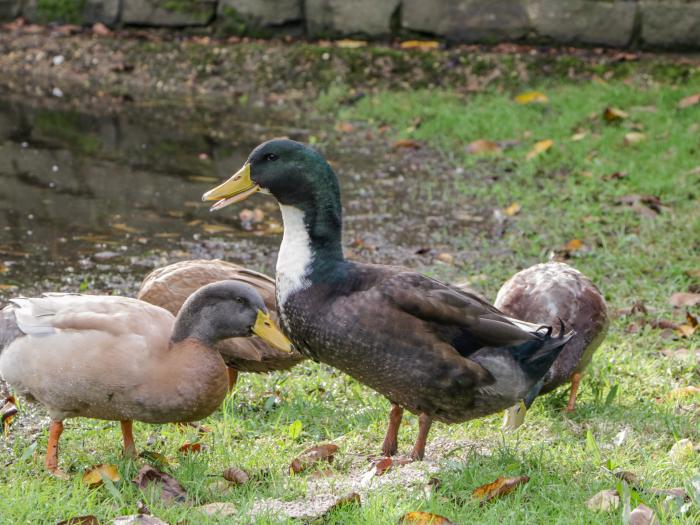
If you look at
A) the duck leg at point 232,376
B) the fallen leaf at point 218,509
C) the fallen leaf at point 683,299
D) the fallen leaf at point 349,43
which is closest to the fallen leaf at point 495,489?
the fallen leaf at point 218,509

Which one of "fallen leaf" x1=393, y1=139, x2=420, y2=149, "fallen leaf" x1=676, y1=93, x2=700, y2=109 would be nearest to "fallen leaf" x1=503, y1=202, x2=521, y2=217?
"fallen leaf" x1=393, y1=139, x2=420, y2=149

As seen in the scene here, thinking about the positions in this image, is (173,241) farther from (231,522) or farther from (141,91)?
(141,91)

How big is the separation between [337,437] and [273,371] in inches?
27.3

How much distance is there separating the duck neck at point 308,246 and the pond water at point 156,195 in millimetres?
2047

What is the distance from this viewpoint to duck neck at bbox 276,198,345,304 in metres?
3.76

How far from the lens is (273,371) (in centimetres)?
469

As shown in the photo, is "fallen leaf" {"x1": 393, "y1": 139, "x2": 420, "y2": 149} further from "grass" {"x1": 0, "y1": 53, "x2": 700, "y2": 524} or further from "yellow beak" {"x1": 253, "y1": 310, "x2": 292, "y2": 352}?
"yellow beak" {"x1": 253, "y1": 310, "x2": 292, "y2": 352}

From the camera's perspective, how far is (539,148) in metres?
8.29

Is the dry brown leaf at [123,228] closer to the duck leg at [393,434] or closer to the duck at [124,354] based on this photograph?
the duck at [124,354]

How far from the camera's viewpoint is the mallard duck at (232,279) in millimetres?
4309

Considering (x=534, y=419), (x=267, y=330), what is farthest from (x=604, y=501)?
(x=267, y=330)

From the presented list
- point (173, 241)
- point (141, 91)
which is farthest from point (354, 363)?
point (141, 91)

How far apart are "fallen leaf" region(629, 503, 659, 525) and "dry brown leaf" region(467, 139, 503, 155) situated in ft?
18.7

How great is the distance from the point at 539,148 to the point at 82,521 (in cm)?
591
